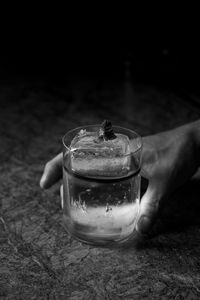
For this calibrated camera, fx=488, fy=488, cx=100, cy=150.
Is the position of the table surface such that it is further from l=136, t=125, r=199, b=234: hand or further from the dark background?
A: the dark background

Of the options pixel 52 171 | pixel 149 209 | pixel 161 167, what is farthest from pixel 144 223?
pixel 52 171

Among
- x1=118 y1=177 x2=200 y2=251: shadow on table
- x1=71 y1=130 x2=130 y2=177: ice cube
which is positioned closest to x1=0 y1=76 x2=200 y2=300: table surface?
x1=118 y1=177 x2=200 y2=251: shadow on table

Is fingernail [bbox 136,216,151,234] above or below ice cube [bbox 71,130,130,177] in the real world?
below

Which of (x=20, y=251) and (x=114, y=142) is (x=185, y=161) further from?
(x=20, y=251)

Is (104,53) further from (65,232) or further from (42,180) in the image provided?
(65,232)

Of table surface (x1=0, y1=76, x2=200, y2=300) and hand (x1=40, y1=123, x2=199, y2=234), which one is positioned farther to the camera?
hand (x1=40, y1=123, x2=199, y2=234)

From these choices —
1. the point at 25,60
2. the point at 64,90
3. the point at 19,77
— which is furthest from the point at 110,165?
the point at 25,60
